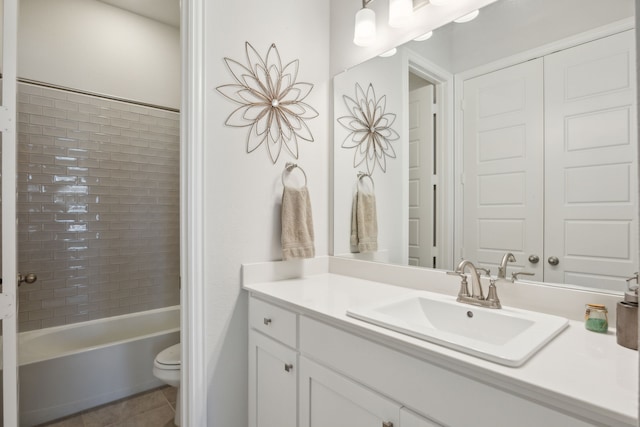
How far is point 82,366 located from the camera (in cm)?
186

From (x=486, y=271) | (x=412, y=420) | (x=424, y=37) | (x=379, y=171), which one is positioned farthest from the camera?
(x=379, y=171)

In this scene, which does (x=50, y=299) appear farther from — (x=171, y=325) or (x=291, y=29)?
(x=291, y=29)

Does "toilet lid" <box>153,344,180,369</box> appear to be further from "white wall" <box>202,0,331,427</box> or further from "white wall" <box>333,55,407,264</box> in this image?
"white wall" <box>333,55,407,264</box>

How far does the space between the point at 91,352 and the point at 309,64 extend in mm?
2131

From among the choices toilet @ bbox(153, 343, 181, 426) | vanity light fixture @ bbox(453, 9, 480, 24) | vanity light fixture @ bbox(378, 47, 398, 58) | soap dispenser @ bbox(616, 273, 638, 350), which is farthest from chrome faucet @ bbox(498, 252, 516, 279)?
toilet @ bbox(153, 343, 181, 426)

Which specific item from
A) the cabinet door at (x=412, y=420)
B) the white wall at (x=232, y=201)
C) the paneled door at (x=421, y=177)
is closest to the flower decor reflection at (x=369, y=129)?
the paneled door at (x=421, y=177)

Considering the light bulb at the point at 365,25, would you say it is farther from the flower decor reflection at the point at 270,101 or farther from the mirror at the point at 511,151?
the flower decor reflection at the point at 270,101

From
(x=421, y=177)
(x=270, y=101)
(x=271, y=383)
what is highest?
(x=270, y=101)

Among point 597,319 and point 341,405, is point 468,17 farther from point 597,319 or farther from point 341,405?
point 341,405

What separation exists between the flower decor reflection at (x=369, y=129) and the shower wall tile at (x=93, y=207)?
5.62 ft

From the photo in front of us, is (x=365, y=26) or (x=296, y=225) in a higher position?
(x=365, y=26)

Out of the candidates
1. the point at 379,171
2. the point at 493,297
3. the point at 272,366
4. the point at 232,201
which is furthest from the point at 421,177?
the point at 272,366

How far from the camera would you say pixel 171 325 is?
103 inches

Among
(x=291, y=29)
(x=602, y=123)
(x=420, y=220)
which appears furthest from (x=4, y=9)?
(x=602, y=123)
